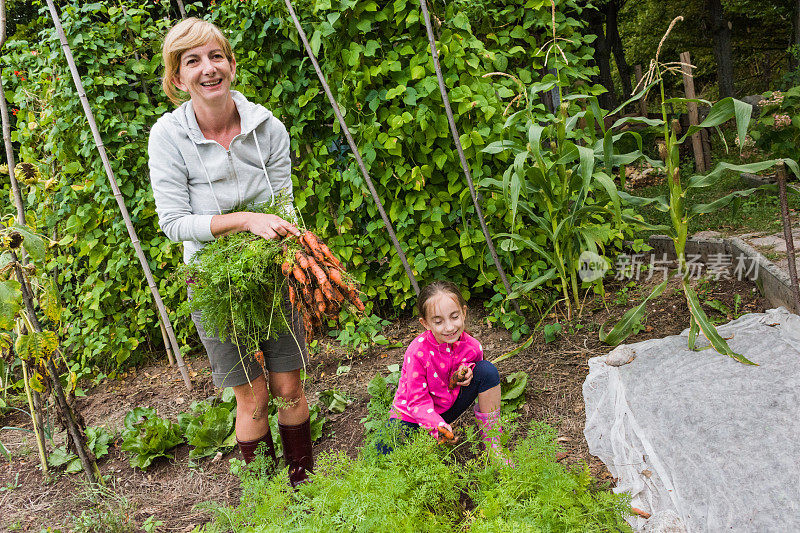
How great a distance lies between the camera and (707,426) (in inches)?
77.7

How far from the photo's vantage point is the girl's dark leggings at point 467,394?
82.6 inches

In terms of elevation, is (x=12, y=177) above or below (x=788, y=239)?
above

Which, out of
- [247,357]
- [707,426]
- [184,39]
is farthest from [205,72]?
[707,426]

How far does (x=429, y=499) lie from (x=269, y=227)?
3.36 ft

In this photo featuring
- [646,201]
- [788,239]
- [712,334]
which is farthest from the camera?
[646,201]

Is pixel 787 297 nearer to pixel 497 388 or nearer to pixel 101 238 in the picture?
pixel 497 388

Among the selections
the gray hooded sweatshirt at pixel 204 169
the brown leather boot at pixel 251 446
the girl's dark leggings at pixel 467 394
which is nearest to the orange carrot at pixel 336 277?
the gray hooded sweatshirt at pixel 204 169

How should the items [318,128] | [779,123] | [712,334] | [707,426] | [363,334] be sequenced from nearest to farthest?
[707,426], [712,334], [779,123], [363,334], [318,128]

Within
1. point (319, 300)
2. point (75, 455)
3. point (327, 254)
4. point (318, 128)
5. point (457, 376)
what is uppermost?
point (318, 128)

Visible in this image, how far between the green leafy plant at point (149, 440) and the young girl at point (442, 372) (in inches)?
54.3

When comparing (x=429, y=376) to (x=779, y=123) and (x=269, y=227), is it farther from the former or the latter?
(x=779, y=123)

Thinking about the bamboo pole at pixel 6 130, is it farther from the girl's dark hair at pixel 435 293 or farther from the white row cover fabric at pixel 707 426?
the white row cover fabric at pixel 707 426

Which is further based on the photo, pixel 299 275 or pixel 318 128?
pixel 318 128

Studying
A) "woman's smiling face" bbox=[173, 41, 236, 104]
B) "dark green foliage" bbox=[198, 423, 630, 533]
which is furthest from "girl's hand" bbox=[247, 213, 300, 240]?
"dark green foliage" bbox=[198, 423, 630, 533]
